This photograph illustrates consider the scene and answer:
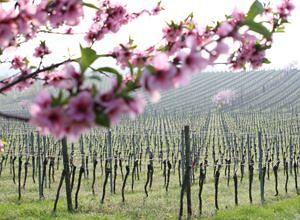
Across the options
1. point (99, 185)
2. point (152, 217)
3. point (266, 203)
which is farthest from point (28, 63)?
point (99, 185)

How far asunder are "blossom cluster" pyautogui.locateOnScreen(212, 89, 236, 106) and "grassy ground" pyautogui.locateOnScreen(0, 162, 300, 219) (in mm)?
44932

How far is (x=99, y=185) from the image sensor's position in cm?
1334

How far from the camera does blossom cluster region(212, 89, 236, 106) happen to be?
5792cm

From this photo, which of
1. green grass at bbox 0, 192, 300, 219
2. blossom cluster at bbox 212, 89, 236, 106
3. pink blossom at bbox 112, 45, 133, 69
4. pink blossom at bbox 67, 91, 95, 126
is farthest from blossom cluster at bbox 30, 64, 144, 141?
blossom cluster at bbox 212, 89, 236, 106

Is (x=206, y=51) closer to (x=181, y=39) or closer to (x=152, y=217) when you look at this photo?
(x=181, y=39)

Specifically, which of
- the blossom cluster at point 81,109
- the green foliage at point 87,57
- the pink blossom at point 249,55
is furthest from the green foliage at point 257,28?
the blossom cluster at point 81,109

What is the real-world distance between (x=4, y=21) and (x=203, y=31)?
1.15 meters

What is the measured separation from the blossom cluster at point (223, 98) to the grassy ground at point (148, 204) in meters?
44.9

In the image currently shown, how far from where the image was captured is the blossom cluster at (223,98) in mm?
57916

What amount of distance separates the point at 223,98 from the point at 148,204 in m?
50.8

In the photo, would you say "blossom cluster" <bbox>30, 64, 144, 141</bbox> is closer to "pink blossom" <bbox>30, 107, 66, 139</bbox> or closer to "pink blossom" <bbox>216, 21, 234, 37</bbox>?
"pink blossom" <bbox>30, 107, 66, 139</bbox>

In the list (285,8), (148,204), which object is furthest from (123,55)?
(148,204)

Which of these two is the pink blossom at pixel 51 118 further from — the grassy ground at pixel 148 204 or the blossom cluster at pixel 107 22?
the grassy ground at pixel 148 204

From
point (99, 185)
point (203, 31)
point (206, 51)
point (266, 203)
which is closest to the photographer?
point (206, 51)
